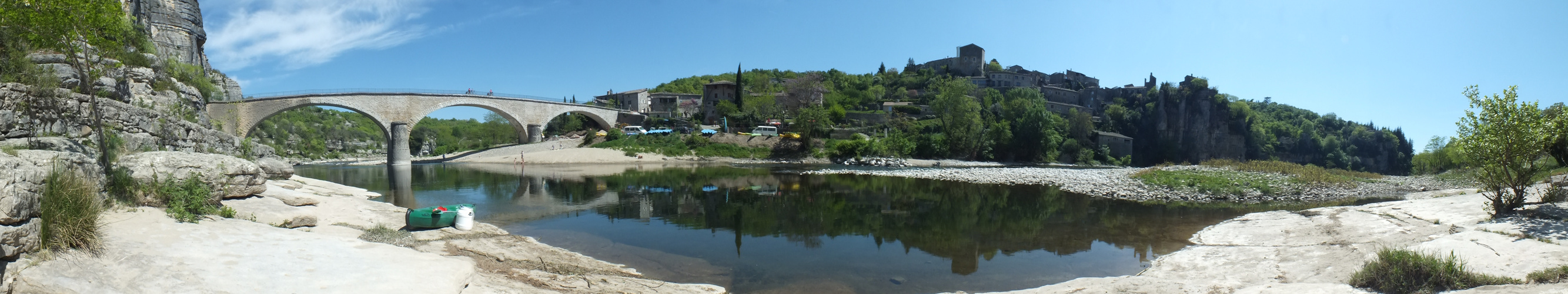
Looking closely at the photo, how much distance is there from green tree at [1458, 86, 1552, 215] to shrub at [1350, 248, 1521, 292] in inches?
190

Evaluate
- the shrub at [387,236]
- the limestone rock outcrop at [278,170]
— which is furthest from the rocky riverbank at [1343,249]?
the limestone rock outcrop at [278,170]

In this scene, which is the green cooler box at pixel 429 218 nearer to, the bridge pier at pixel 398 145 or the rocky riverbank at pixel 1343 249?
the rocky riverbank at pixel 1343 249

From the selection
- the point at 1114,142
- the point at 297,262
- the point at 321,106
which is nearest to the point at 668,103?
the point at 321,106

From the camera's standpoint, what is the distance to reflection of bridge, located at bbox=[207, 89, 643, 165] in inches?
1794

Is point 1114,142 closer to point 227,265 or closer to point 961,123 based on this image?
point 961,123

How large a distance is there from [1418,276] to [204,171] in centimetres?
1694

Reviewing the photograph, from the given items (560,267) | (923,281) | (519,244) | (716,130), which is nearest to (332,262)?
(560,267)

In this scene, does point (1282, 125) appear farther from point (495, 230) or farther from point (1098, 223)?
point (495, 230)

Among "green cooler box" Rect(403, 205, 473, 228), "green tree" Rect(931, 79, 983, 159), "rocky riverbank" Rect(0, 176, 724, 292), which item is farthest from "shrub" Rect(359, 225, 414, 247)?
"green tree" Rect(931, 79, 983, 159)

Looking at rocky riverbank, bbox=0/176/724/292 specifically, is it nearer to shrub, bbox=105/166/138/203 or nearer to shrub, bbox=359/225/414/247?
shrub, bbox=359/225/414/247

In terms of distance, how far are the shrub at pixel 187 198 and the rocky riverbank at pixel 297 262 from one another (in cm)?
23

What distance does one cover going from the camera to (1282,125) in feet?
285

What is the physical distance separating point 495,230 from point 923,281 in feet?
28.4

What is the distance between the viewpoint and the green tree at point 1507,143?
9.83 metres
